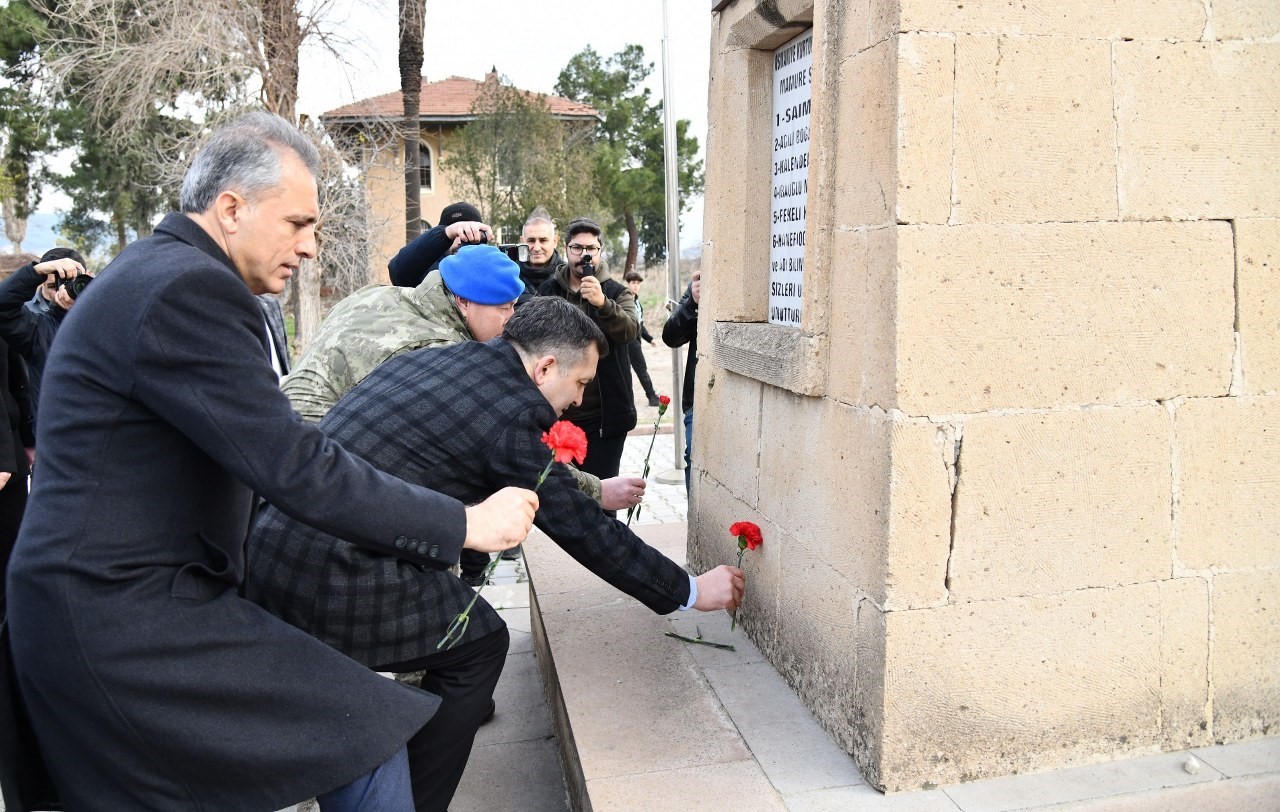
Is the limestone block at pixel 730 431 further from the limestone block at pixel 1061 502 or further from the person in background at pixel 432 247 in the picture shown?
the person in background at pixel 432 247

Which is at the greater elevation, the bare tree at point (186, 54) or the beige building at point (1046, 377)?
the bare tree at point (186, 54)

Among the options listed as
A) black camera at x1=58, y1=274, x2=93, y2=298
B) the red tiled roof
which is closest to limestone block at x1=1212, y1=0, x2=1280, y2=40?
black camera at x1=58, y1=274, x2=93, y2=298

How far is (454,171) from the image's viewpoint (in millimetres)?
29750

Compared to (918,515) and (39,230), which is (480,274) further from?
(39,230)

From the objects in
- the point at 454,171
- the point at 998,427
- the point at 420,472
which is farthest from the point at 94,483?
the point at 454,171

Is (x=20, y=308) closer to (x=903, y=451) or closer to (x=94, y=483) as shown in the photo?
(x=94, y=483)

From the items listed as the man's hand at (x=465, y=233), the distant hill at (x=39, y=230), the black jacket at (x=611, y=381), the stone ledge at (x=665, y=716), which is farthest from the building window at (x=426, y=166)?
the stone ledge at (x=665, y=716)

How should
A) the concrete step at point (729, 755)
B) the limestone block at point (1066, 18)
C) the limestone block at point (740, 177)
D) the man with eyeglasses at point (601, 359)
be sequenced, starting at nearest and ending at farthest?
the limestone block at point (1066, 18) < the concrete step at point (729, 755) < the limestone block at point (740, 177) < the man with eyeglasses at point (601, 359)

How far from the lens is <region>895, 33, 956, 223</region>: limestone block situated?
246 cm

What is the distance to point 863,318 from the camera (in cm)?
268

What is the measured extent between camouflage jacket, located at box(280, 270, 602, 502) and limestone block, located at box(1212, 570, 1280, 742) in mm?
2035

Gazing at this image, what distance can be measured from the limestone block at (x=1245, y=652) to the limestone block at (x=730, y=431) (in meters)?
1.44

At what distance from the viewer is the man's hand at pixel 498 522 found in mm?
2086

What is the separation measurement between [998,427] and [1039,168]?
0.66 metres
